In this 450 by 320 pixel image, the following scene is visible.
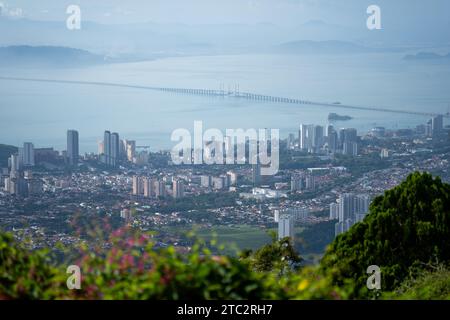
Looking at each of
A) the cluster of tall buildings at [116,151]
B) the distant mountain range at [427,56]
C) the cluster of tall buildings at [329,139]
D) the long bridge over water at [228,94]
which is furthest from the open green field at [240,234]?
the distant mountain range at [427,56]

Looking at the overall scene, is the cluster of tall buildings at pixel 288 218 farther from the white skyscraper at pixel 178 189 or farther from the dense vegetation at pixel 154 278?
the dense vegetation at pixel 154 278

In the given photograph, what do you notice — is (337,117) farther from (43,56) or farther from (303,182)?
(43,56)

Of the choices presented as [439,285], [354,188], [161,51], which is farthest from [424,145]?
[439,285]

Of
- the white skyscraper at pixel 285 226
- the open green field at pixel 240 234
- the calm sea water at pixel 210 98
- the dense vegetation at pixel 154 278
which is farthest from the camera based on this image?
the calm sea water at pixel 210 98

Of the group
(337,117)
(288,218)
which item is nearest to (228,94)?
(337,117)

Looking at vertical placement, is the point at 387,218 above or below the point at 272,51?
below
